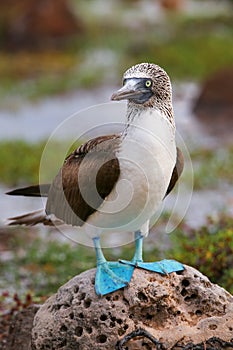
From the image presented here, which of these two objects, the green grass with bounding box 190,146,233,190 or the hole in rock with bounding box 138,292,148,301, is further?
the green grass with bounding box 190,146,233,190

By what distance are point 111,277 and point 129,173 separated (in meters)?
0.55

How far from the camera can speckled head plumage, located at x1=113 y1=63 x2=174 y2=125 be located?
11.7ft

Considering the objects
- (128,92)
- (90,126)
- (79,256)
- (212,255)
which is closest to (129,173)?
(128,92)

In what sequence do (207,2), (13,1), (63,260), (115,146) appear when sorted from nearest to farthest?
(115,146) → (63,260) → (13,1) → (207,2)

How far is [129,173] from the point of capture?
3555 mm

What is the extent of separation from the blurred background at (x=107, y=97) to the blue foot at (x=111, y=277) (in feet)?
1.34

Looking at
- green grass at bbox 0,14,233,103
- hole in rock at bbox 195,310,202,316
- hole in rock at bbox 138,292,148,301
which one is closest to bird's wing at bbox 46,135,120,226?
→ hole in rock at bbox 138,292,148,301

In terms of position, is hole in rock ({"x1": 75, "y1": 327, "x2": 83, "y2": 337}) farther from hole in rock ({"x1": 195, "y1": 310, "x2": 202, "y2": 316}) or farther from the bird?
hole in rock ({"x1": 195, "y1": 310, "x2": 202, "y2": 316})

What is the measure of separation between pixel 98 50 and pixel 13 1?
21.2 ft

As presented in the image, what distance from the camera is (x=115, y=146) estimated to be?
3.65m

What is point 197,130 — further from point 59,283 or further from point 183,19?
point 183,19

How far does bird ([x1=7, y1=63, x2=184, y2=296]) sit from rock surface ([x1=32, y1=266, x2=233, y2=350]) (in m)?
0.06

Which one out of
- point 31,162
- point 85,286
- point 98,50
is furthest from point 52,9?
point 85,286

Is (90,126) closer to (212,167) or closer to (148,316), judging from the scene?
(148,316)
